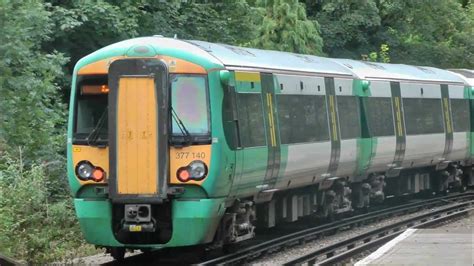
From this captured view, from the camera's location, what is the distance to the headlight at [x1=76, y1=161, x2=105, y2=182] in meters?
12.4

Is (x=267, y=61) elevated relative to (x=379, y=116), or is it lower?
elevated

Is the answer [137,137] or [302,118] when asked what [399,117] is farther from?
[137,137]

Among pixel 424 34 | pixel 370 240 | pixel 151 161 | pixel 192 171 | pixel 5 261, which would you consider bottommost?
pixel 370 240

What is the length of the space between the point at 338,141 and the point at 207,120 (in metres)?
5.82

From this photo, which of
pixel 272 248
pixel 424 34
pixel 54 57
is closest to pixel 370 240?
pixel 272 248

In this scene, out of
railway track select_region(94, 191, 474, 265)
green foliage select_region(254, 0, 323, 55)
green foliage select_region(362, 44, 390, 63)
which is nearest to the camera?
railway track select_region(94, 191, 474, 265)

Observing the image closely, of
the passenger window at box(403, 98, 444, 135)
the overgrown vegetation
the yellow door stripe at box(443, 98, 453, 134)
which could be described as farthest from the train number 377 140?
the yellow door stripe at box(443, 98, 453, 134)

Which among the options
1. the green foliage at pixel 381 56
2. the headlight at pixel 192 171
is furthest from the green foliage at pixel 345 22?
the headlight at pixel 192 171

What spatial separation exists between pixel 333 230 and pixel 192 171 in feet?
20.3

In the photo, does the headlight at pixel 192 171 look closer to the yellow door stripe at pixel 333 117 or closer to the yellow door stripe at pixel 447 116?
the yellow door stripe at pixel 333 117

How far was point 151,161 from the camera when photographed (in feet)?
39.9

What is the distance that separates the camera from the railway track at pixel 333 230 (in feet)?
44.9

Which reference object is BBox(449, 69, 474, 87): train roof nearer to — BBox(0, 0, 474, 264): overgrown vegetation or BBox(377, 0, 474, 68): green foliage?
BBox(0, 0, 474, 264): overgrown vegetation

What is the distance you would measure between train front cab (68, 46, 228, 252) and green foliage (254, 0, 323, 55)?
17.2 m
